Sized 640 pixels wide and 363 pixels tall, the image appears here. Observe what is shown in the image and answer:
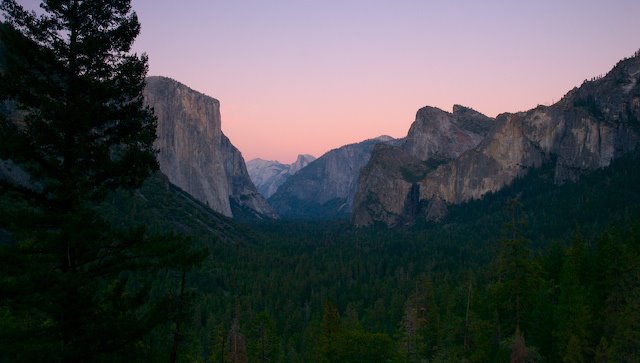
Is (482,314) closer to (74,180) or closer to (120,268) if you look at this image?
(120,268)

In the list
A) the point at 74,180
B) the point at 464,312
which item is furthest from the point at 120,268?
the point at 464,312

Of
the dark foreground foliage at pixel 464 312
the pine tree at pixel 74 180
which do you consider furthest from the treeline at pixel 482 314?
the pine tree at pixel 74 180

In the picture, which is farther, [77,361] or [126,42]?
[126,42]

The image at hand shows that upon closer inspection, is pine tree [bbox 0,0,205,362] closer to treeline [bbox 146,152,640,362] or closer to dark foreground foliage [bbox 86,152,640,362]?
dark foreground foliage [bbox 86,152,640,362]

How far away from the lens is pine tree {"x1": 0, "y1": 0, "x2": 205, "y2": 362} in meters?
13.9

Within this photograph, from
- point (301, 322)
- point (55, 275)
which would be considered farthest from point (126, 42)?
point (301, 322)

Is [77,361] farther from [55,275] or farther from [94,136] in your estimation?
[94,136]

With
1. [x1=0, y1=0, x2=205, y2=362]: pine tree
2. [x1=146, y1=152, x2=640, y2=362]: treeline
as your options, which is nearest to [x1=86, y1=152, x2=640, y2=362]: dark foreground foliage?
[x1=146, y1=152, x2=640, y2=362]: treeline

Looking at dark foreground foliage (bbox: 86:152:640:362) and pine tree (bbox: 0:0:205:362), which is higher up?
pine tree (bbox: 0:0:205:362)

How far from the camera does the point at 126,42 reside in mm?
16469

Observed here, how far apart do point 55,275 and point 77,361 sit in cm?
269

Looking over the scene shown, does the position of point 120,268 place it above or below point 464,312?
above

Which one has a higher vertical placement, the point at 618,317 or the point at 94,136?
the point at 94,136

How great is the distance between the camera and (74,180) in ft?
47.2
